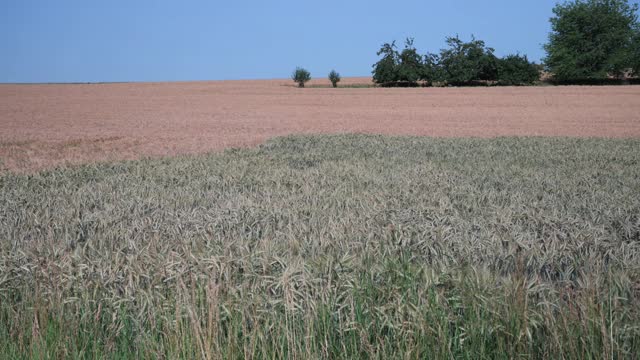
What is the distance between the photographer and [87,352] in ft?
11.5

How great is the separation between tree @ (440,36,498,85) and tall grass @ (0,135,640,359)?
46449 millimetres

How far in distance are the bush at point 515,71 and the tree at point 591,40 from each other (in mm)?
5379

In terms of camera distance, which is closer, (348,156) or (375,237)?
(375,237)

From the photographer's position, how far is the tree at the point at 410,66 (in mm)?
54344

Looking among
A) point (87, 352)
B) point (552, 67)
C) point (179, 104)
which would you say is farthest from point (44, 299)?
point (552, 67)

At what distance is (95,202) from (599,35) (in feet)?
205

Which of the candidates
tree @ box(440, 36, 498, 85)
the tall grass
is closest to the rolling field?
the tall grass

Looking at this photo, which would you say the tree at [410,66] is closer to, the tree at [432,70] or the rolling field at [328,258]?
the tree at [432,70]

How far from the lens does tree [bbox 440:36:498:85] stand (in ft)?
171

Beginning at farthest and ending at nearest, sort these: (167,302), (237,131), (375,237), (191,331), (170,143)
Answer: (237,131) < (170,143) < (375,237) < (167,302) < (191,331)

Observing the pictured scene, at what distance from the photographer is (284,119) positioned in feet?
96.1

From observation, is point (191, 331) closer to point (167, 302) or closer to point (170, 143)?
point (167, 302)

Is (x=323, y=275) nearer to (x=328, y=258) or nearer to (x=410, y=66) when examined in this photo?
(x=328, y=258)

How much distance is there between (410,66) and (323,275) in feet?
174
